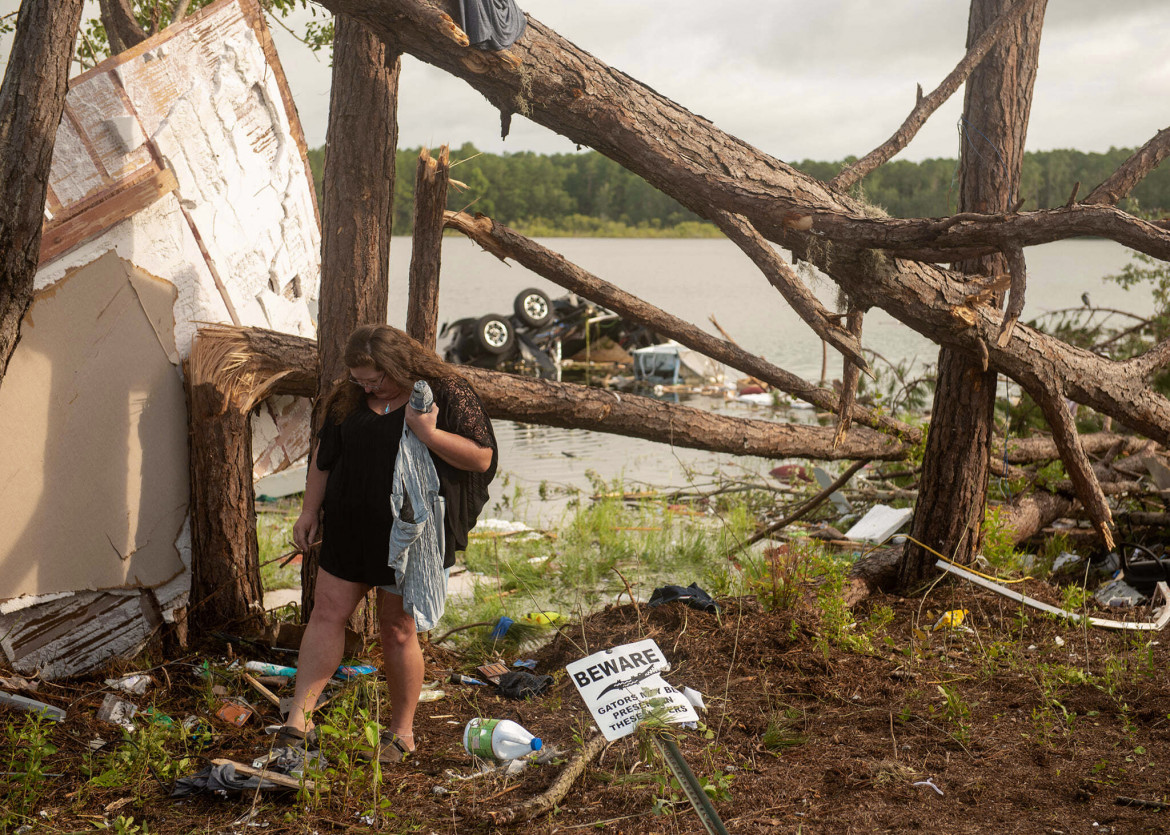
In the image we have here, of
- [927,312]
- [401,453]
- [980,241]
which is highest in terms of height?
[980,241]

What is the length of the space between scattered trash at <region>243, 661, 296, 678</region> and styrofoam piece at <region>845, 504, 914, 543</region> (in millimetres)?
4108

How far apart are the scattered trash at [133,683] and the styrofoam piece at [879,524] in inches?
184

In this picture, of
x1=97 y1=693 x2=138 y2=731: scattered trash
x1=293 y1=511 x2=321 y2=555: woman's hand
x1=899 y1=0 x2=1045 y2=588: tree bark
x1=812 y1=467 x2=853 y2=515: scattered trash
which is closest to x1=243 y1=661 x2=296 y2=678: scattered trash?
x1=97 y1=693 x2=138 y2=731: scattered trash

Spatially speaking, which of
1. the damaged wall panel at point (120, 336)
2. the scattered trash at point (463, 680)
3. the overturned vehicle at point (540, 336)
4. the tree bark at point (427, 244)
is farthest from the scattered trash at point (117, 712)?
the overturned vehicle at point (540, 336)

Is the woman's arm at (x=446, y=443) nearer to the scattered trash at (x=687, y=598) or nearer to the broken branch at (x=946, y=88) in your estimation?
the scattered trash at (x=687, y=598)

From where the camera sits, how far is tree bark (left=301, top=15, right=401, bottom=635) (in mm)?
4652

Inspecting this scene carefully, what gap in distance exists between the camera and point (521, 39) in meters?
3.63

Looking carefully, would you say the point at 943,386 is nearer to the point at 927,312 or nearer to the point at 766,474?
the point at 927,312

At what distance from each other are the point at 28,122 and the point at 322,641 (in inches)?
85.7

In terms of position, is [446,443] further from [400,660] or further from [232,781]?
[232,781]

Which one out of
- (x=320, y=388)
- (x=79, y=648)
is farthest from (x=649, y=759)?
(x=79, y=648)

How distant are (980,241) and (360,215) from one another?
2863 mm

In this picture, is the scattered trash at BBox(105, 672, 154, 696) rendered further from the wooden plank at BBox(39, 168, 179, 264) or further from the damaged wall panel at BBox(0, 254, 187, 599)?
the wooden plank at BBox(39, 168, 179, 264)

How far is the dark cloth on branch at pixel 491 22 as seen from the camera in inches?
134
